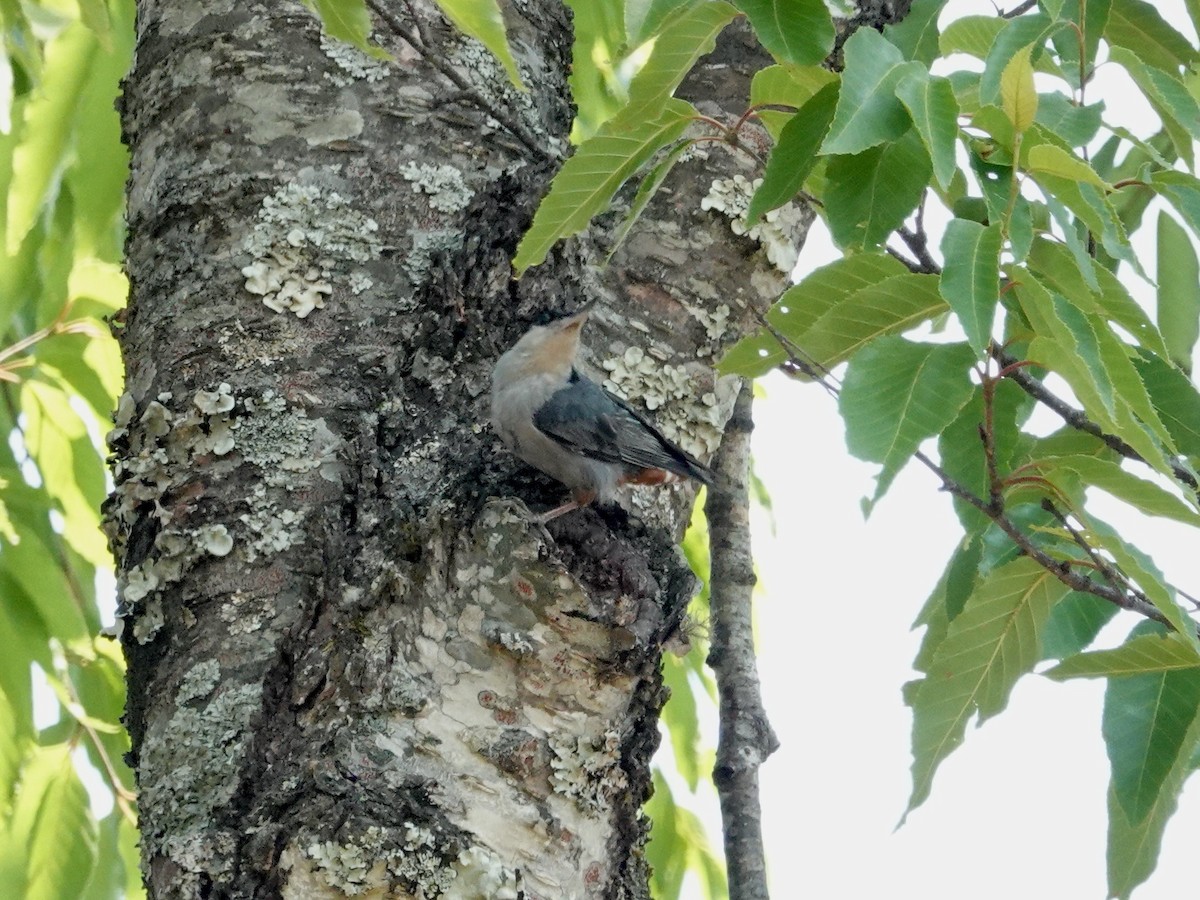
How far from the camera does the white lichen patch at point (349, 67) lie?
247cm

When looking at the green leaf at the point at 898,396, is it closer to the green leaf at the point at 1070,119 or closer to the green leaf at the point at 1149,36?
the green leaf at the point at 1070,119

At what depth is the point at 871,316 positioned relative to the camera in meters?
1.68

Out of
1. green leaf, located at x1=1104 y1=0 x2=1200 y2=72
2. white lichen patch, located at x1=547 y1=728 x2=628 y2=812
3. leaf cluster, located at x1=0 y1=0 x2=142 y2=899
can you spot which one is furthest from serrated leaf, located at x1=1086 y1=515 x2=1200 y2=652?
leaf cluster, located at x1=0 y1=0 x2=142 y2=899

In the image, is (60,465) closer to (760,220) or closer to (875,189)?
(760,220)

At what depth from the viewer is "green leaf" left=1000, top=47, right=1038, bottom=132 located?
1492 mm

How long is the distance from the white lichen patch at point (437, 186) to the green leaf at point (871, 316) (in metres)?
0.89

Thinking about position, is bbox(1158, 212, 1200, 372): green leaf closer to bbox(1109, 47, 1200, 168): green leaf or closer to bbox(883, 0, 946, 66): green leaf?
bbox(883, 0, 946, 66): green leaf

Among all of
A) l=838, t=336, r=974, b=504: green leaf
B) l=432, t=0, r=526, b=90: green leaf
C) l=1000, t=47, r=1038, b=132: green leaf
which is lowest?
l=838, t=336, r=974, b=504: green leaf

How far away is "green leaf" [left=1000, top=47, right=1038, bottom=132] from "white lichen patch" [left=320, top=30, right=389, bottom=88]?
1.31 m

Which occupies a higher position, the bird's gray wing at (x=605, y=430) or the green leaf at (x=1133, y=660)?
the bird's gray wing at (x=605, y=430)

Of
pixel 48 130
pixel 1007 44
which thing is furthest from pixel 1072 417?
pixel 48 130

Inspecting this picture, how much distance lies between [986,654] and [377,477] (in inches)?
37.6

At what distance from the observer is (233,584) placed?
2092 millimetres

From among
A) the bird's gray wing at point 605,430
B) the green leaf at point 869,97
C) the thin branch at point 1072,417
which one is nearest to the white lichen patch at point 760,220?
the bird's gray wing at point 605,430
